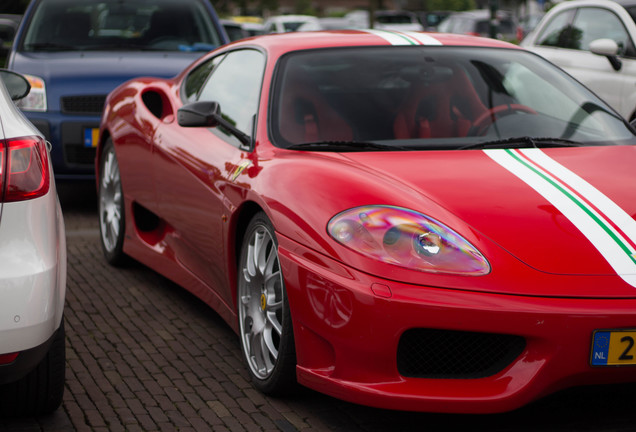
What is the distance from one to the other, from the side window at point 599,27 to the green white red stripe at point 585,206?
4.91 metres

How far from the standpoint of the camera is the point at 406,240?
3406 millimetres

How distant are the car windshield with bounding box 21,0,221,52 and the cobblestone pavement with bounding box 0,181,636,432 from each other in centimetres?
407

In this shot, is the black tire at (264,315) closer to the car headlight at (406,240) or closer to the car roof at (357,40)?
the car headlight at (406,240)

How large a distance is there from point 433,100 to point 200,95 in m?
1.36

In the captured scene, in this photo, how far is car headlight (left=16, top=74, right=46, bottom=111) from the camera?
8016mm

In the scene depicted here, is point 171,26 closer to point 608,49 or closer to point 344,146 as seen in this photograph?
point 608,49

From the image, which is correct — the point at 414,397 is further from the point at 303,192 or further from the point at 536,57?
the point at 536,57

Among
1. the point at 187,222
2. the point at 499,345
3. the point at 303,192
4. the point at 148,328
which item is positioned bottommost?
the point at 148,328

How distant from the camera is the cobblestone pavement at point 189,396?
3666mm

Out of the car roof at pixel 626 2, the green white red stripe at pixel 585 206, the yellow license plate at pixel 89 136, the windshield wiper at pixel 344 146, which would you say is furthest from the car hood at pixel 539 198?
the car roof at pixel 626 2

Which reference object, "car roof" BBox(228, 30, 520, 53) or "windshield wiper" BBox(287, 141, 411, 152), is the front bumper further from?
"car roof" BBox(228, 30, 520, 53)

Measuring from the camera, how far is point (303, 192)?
3746 millimetres

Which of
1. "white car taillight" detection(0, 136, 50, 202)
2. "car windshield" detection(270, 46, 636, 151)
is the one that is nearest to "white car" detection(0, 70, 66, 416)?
"white car taillight" detection(0, 136, 50, 202)

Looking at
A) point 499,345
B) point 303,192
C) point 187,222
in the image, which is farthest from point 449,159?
point 187,222
